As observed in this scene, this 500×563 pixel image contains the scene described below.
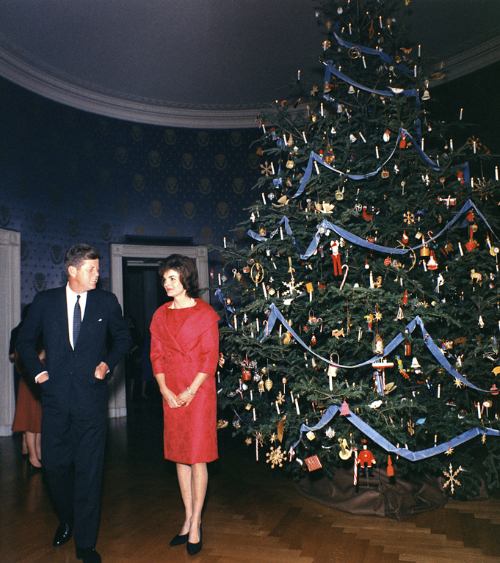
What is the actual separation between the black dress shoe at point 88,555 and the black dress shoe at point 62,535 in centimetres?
30

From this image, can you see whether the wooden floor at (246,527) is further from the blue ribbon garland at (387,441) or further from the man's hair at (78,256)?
the man's hair at (78,256)

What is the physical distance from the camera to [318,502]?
315 cm

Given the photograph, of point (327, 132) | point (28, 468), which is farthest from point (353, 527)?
point (28, 468)

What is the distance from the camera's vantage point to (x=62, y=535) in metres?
2.66

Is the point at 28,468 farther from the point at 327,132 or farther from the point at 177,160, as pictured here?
the point at 177,160

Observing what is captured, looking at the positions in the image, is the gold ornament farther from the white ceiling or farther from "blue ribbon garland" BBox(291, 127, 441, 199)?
the white ceiling

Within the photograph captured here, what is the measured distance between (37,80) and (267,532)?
19.2 ft

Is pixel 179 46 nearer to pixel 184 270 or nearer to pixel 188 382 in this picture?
pixel 184 270

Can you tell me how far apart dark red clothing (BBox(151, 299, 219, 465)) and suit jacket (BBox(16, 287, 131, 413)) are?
0.32 metres

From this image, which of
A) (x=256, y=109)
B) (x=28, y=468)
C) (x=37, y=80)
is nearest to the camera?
(x=28, y=468)

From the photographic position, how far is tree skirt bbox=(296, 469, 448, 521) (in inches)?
114

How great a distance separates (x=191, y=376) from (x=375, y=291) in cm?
110

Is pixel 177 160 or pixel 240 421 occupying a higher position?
pixel 177 160

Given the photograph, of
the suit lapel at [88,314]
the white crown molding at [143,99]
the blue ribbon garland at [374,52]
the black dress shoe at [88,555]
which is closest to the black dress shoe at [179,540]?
the black dress shoe at [88,555]
